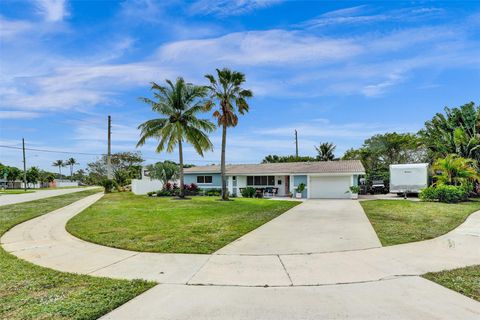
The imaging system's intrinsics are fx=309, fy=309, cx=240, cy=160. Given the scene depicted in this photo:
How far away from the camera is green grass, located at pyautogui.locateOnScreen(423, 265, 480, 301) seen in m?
4.30

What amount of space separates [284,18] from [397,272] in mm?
9944

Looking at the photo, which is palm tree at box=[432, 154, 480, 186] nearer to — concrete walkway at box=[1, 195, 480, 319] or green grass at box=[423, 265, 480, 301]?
concrete walkway at box=[1, 195, 480, 319]

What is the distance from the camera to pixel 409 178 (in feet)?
78.1

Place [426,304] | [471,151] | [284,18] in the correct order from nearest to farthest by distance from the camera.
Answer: [426,304] < [284,18] < [471,151]

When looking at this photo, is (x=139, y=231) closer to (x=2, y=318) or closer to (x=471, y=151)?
(x=2, y=318)

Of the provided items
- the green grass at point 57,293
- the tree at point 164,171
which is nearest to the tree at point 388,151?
the tree at point 164,171

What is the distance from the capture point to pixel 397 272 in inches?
206

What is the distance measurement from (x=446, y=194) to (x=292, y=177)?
11.8 metres

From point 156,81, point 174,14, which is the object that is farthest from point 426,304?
point 156,81

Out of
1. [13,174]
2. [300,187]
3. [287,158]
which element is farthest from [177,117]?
[13,174]

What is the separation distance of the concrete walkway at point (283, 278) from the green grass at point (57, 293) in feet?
0.88

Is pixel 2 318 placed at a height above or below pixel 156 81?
below

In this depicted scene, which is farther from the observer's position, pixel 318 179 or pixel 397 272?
pixel 318 179

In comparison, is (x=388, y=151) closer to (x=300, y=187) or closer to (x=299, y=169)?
(x=299, y=169)
